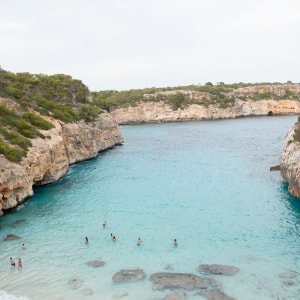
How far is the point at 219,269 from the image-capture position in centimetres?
1248

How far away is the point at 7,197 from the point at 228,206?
15513mm

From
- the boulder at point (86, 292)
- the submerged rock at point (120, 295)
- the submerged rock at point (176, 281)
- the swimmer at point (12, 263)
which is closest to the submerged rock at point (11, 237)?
the swimmer at point (12, 263)

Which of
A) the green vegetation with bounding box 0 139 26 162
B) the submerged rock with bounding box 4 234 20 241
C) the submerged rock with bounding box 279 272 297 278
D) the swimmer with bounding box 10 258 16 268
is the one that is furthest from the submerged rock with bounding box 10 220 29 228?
the submerged rock with bounding box 279 272 297 278

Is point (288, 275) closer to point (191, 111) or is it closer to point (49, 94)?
point (49, 94)

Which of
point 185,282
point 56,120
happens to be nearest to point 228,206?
point 185,282

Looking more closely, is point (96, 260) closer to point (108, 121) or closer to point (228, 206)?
point (228, 206)

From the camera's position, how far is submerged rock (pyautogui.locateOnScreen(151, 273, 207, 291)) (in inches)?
448

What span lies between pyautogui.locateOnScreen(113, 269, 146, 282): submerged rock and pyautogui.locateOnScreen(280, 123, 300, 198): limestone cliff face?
46.4 ft

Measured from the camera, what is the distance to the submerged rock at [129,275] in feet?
39.6

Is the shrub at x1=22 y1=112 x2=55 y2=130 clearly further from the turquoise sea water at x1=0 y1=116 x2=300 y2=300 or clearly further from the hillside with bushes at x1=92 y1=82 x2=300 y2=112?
the hillside with bushes at x1=92 y1=82 x2=300 y2=112

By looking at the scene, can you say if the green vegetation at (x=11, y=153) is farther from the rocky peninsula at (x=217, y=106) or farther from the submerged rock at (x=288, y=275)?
the rocky peninsula at (x=217, y=106)

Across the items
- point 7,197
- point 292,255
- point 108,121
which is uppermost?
point 108,121

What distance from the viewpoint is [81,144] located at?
36125 millimetres

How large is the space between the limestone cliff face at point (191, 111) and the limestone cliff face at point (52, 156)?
43.8 metres
